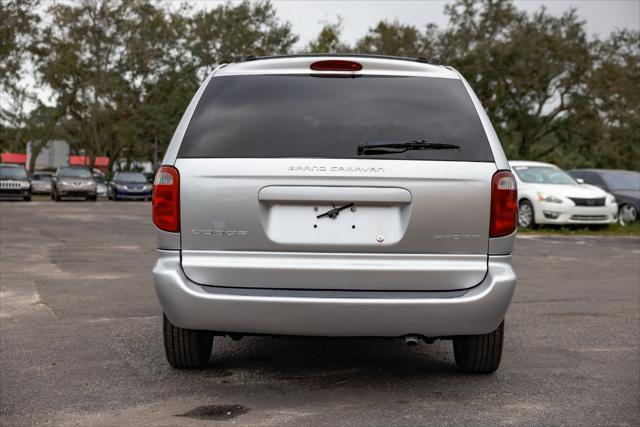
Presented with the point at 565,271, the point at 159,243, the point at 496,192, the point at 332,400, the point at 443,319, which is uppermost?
the point at 496,192

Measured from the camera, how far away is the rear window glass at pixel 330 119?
4199 millimetres

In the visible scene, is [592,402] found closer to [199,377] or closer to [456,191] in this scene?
[456,191]

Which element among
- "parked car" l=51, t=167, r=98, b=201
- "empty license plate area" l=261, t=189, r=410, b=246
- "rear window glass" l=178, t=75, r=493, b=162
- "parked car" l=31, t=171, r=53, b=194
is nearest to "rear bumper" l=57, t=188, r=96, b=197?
"parked car" l=51, t=167, r=98, b=201

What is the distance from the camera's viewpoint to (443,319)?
13.5ft

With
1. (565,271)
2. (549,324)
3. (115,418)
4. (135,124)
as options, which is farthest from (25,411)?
(135,124)

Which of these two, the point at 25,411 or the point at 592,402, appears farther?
the point at 592,402

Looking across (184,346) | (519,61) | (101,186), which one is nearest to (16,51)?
(101,186)

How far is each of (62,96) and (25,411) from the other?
51.9 m

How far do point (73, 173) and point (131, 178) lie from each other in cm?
469

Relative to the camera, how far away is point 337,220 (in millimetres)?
4113

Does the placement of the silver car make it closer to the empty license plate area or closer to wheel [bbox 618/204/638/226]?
the empty license plate area

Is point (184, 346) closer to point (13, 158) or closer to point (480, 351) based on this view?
point (480, 351)

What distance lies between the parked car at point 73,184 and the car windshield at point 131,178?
12.1 ft

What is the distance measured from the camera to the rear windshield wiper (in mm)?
4168
